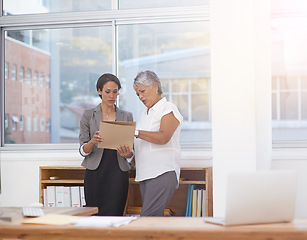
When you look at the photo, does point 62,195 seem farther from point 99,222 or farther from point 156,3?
point 99,222

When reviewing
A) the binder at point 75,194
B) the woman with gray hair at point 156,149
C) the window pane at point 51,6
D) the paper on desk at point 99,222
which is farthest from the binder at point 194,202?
the window pane at point 51,6

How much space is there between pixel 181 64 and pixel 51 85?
1.48m

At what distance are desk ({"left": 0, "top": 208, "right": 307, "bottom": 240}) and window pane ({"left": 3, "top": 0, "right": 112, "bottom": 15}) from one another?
11.1ft

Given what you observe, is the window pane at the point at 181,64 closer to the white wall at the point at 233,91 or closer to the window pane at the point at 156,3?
the window pane at the point at 156,3

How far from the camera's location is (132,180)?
14.5 feet

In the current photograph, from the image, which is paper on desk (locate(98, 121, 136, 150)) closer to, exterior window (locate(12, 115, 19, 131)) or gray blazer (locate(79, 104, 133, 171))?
gray blazer (locate(79, 104, 133, 171))

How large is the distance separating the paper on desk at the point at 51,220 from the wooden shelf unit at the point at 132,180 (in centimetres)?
189

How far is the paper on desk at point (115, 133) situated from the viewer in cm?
362

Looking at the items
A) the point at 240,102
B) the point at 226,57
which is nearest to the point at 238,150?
the point at 240,102

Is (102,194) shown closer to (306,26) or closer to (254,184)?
(254,184)

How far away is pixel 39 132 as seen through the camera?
538cm

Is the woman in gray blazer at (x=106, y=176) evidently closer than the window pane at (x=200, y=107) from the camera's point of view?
Yes

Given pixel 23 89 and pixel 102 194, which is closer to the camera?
pixel 102 194

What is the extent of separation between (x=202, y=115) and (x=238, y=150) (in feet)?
4.80
